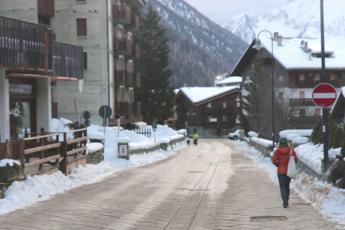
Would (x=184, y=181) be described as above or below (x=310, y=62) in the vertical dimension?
below

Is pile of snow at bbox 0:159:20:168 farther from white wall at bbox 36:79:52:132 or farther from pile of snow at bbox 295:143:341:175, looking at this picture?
white wall at bbox 36:79:52:132

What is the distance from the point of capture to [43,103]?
90.0ft

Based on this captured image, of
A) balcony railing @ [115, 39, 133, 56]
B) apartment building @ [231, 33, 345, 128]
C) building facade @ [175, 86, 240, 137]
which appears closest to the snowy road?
balcony railing @ [115, 39, 133, 56]

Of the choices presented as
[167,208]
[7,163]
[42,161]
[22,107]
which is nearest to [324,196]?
[167,208]

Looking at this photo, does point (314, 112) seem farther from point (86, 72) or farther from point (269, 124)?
point (86, 72)

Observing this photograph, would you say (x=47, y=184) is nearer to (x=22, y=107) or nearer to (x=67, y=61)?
(x=67, y=61)

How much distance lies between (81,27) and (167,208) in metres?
45.3

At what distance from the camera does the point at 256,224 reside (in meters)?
12.7

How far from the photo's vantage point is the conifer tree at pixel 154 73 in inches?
3482

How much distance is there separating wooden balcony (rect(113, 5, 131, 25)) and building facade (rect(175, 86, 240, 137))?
5808cm

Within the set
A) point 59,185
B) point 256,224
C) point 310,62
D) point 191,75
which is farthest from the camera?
point 191,75

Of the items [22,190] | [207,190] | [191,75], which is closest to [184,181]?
[207,190]

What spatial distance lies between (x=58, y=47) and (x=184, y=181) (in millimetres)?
7520

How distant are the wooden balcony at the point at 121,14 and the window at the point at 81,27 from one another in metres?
4.22
